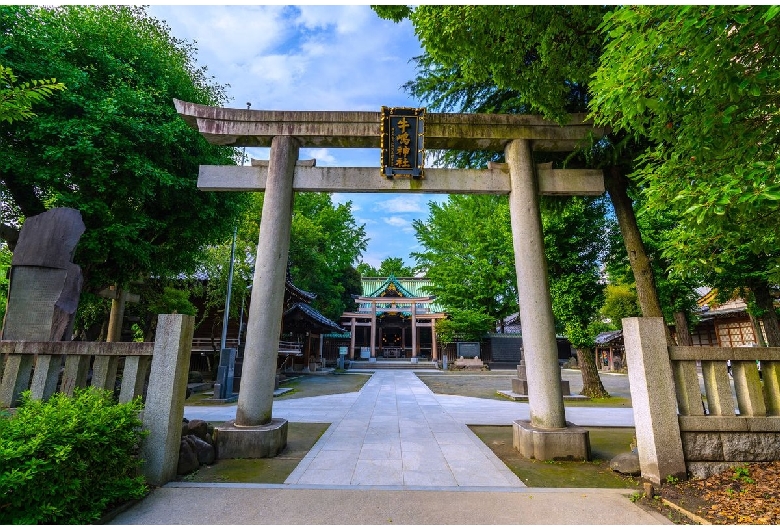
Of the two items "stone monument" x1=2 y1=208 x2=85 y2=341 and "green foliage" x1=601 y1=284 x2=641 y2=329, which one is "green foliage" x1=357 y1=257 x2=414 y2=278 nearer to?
"green foliage" x1=601 y1=284 x2=641 y2=329

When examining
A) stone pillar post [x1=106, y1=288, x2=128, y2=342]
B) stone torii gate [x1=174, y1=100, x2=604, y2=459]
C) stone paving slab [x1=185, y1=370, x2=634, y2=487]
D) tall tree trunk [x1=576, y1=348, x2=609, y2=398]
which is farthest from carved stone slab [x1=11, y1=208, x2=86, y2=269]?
tall tree trunk [x1=576, y1=348, x2=609, y2=398]

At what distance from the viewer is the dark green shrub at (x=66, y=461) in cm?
299

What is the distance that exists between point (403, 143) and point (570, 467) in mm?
5805

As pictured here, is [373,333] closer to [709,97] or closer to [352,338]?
[352,338]

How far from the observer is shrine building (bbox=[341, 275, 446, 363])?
34.3m

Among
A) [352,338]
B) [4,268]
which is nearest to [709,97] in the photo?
[4,268]

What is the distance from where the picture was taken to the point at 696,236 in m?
4.77

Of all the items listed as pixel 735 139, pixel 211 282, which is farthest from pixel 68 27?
pixel 735 139

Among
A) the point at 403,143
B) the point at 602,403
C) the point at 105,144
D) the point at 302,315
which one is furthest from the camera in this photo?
the point at 302,315

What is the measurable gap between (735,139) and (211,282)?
1832 centimetres

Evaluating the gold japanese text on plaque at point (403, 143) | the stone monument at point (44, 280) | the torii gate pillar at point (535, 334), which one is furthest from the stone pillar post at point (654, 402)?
the stone monument at point (44, 280)

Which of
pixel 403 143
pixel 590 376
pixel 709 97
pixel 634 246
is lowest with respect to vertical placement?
pixel 590 376

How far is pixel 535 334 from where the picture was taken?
19.9 feet

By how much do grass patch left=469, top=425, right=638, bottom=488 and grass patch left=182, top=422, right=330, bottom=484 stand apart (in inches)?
124
